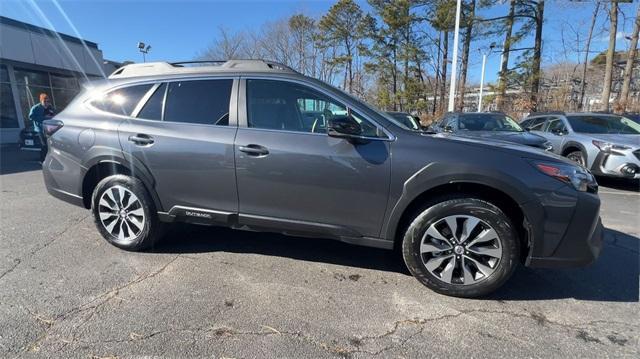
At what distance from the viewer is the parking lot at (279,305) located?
225 cm

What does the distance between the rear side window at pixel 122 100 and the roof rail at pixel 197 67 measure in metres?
0.19

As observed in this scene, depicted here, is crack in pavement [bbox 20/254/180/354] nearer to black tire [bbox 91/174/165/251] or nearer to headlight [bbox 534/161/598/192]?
black tire [bbox 91/174/165/251]

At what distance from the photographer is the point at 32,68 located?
14781 mm

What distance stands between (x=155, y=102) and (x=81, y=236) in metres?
1.87

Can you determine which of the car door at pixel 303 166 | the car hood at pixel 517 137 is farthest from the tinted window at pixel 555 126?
the car door at pixel 303 166

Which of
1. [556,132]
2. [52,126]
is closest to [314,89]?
[52,126]

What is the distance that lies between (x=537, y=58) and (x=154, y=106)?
897 inches

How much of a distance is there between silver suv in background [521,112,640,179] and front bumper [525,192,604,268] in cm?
539

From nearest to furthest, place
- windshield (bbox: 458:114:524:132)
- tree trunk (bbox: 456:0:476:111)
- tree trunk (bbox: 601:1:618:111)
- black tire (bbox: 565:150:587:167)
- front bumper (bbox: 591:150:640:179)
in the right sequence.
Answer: front bumper (bbox: 591:150:640:179) < black tire (bbox: 565:150:587:167) < windshield (bbox: 458:114:524:132) < tree trunk (bbox: 601:1:618:111) < tree trunk (bbox: 456:0:476:111)

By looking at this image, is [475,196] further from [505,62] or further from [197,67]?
[505,62]

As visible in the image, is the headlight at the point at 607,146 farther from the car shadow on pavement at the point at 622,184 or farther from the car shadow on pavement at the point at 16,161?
the car shadow on pavement at the point at 16,161

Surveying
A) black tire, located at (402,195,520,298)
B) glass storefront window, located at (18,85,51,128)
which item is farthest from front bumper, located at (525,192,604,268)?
glass storefront window, located at (18,85,51,128)

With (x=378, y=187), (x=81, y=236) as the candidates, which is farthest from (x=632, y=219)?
(x=81, y=236)

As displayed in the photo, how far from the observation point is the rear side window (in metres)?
3.52
